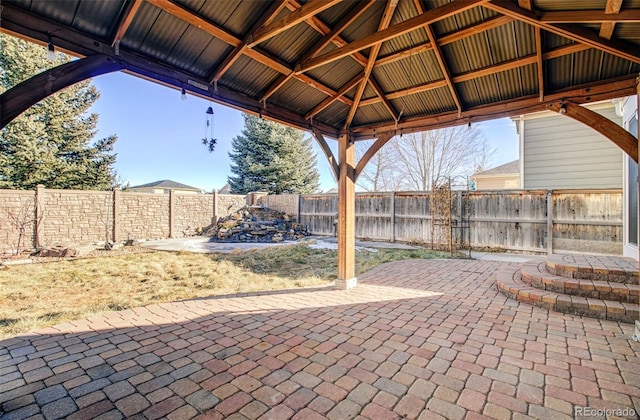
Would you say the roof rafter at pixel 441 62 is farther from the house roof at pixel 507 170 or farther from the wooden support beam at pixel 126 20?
the house roof at pixel 507 170

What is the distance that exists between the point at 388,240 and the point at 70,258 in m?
8.73

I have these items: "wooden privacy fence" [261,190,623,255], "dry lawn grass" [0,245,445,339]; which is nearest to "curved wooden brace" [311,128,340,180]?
"dry lawn grass" [0,245,445,339]

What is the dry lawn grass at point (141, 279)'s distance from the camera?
11.5 ft

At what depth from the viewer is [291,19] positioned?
237 cm

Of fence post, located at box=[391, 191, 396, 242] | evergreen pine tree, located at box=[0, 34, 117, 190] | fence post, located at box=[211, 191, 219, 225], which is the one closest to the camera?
fence post, located at box=[391, 191, 396, 242]

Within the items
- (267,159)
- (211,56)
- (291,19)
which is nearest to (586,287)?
(291,19)

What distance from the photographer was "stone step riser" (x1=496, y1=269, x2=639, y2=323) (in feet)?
9.98

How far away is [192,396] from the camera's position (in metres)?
1.81

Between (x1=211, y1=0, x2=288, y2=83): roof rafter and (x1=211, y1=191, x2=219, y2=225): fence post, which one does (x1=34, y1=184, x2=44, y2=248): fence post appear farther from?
(x1=211, y1=0, x2=288, y2=83): roof rafter

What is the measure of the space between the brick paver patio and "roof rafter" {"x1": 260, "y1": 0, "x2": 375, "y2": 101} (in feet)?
8.60

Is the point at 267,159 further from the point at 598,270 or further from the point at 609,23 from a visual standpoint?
the point at 609,23

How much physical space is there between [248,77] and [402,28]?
65.3 inches

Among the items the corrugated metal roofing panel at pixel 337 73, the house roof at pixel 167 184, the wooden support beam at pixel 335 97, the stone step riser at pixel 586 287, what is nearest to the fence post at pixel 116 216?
the wooden support beam at pixel 335 97

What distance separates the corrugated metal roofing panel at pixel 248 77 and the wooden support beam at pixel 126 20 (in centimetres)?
99
